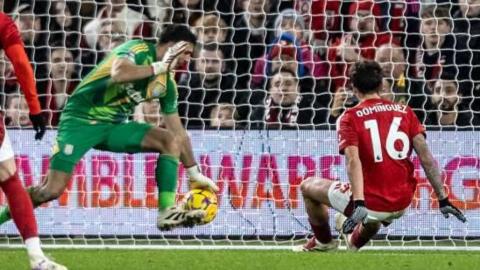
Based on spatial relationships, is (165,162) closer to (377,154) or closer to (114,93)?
(114,93)

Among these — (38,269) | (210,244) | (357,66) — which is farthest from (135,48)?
(210,244)

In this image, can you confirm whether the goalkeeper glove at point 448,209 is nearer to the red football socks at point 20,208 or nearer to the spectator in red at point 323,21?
the red football socks at point 20,208

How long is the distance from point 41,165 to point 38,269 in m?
4.68

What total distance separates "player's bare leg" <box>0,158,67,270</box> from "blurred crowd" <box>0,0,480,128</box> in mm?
4784

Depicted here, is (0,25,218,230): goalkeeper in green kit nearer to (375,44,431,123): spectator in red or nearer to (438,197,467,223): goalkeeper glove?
(438,197,467,223): goalkeeper glove

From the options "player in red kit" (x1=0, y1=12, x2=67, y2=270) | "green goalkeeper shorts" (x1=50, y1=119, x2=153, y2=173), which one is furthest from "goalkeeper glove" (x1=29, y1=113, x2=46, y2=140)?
"green goalkeeper shorts" (x1=50, y1=119, x2=153, y2=173)

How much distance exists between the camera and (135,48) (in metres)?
10.0

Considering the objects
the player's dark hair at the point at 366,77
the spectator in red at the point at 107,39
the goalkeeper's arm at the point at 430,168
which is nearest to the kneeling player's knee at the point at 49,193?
the player's dark hair at the point at 366,77

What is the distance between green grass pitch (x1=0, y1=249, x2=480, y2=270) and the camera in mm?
9500

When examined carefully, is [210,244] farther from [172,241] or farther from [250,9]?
[250,9]

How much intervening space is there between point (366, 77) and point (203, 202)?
142 cm

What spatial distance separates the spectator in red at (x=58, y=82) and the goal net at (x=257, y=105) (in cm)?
1

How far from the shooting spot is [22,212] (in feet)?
27.8

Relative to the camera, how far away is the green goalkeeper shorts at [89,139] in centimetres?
1000
